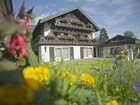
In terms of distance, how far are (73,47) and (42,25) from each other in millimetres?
5051

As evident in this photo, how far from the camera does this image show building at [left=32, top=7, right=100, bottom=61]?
94.7ft

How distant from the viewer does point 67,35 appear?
3216 cm

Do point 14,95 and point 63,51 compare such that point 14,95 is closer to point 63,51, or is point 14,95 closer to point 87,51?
point 63,51

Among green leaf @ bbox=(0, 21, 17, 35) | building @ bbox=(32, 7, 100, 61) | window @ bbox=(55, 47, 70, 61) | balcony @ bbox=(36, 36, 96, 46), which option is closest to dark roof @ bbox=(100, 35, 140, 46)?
building @ bbox=(32, 7, 100, 61)

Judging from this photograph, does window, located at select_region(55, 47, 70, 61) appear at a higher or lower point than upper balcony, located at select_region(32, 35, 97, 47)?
lower

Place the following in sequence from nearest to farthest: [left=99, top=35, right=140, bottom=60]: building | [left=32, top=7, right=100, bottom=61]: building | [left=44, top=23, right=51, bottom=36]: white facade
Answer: [left=32, top=7, right=100, bottom=61]: building
[left=44, top=23, right=51, bottom=36]: white facade
[left=99, top=35, right=140, bottom=60]: building

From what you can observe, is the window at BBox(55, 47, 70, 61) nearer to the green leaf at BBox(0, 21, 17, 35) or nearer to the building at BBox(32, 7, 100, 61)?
the building at BBox(32, 7, 100, 61)

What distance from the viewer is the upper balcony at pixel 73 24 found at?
30303 millimetres

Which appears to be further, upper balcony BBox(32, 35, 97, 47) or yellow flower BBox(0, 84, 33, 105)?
upper balcony BBox(32, 35, 97, 47)

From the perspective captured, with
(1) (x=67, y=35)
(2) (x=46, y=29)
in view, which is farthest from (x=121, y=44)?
(2) (x=46, y=29)

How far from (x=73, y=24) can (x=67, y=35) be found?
181cm

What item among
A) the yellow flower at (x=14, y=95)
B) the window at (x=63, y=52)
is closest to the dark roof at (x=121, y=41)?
the window at (x=63, y=52)

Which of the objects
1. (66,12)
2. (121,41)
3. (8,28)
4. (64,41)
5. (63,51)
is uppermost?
(66,12)

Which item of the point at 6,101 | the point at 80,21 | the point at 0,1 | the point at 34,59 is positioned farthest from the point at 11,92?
the point at 80,21
